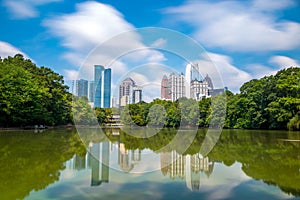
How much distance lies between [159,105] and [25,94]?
2303 centimetres

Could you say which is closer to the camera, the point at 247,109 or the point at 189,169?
the point at 189,169

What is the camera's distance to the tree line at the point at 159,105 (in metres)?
28.1

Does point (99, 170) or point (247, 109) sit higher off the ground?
point (247, 109)

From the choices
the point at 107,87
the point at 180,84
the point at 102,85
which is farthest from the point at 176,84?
the point at 102,85

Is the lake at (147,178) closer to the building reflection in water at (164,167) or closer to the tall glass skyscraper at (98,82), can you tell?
the building reflection in water at (164,167)

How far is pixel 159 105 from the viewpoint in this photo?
47.3 m

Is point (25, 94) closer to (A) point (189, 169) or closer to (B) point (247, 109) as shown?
(A) point (189, 169)

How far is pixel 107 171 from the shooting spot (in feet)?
25.3

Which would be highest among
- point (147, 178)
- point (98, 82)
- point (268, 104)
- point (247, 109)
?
point (268, 104)

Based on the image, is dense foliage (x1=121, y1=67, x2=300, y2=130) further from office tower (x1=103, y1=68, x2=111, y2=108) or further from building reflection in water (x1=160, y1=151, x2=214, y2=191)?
building reflection in water (x1=160, y1=151, x2=214, y2=191)

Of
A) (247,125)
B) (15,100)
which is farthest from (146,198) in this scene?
(247,125)

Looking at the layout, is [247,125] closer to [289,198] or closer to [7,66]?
[7,66]

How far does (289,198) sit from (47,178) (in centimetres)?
473

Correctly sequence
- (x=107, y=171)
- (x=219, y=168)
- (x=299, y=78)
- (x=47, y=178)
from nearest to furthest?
1. (x=47, y=178)
2. (x=107, y=171)
3. (x=219, y=168)
4. (x=299, y=78)
